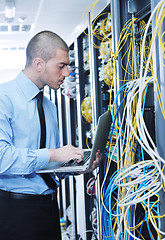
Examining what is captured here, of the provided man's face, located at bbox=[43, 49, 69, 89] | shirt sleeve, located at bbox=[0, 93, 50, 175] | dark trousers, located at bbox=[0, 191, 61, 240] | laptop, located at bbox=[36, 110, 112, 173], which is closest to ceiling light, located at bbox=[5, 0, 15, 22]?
man's face, located at bbox=[43, 49, 69, 89]

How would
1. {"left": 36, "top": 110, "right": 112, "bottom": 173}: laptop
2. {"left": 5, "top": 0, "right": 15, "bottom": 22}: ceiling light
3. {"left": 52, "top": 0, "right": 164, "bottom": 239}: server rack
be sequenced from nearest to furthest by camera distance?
{"left": 36, "top": 110, "right": 112, "bottom": 173}: laptop → {"left": 52, "top": 0, "right": 164, "bottom": 239}: server rack → {"left": 5, "top": 0, "right": 15, "bottom": 22}: ceiling light

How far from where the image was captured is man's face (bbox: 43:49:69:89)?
1520mm

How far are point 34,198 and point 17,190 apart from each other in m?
0.10

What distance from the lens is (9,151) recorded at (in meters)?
1.29

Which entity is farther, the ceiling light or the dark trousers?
the ceiling light

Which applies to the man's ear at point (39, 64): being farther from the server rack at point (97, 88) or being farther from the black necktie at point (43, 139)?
the server rack at point (97, 88)

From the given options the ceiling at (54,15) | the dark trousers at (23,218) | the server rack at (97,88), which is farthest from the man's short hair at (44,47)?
the dark trousers at (23,218)

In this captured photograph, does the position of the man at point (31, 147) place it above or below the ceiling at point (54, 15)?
below

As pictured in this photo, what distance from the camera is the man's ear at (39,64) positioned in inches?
59.4

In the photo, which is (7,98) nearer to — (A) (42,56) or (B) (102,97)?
(A) (42,56)

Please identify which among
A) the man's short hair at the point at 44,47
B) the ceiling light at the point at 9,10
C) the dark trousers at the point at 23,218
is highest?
the ceiling light at the point at 9,10

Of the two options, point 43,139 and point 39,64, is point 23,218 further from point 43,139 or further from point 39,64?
point 39,64

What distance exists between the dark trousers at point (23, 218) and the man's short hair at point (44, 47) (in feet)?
2.38

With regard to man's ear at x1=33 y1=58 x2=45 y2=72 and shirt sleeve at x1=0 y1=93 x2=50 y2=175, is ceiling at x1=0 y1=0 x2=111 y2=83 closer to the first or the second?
man's ear at x1=33 y1=58 x2=45 y2=72
